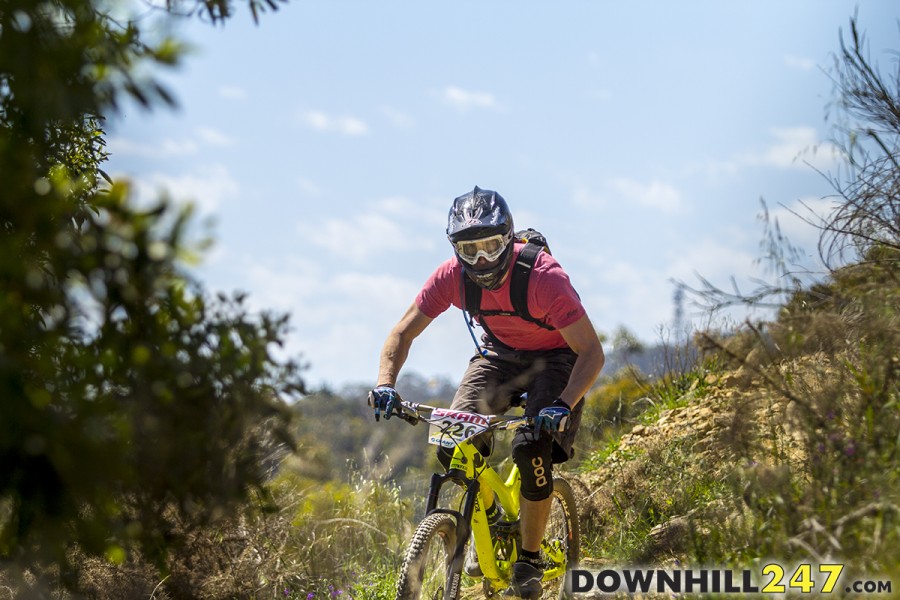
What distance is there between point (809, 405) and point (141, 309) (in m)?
3.03

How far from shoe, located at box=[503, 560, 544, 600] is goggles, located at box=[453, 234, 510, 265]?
184 centimetres

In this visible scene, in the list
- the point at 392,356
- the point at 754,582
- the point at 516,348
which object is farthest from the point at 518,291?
the point at 754,582

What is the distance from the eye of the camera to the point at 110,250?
324 centimetres

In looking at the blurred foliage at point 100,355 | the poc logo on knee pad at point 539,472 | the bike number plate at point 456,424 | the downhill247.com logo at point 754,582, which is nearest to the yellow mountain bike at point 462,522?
the bike number plate at point 456,424

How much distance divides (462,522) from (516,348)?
4.56ft

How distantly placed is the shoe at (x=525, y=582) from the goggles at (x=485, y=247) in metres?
1.84

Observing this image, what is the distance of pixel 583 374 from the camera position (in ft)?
19.3

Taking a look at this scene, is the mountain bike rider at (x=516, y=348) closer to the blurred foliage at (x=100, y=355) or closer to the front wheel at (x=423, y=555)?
the front wheel at (x=423, y=555)

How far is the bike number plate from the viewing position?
18.2 feet

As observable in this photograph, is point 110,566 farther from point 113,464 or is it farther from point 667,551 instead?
point 667,551

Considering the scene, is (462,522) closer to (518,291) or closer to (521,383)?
(521,383)

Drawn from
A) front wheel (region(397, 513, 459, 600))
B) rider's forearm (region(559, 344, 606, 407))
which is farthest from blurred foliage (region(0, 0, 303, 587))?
rider's forearm (region(559, 344, 606, 407))

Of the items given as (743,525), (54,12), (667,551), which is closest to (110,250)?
(54,12)

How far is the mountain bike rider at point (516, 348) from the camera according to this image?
5957 mm
